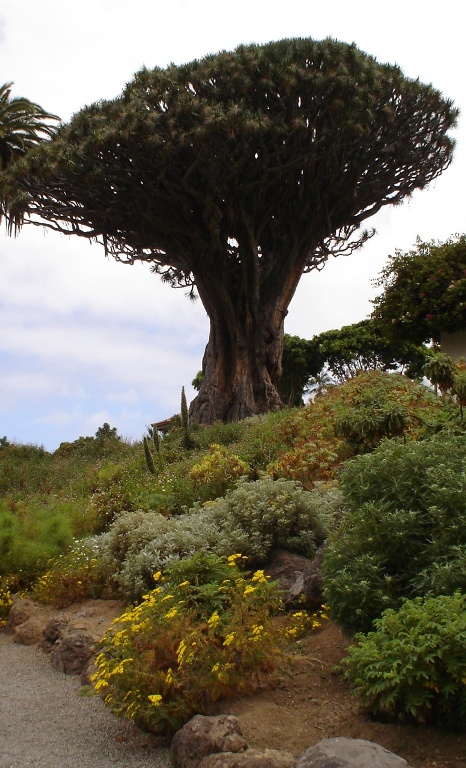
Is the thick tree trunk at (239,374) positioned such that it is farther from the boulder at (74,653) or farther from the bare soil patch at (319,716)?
the bare soil patch at (319,716)

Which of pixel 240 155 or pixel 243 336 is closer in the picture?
pixel 240 155

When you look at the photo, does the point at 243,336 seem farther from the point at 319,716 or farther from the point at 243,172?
the point at 319,716

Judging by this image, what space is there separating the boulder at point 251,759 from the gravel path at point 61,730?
1.99 feet

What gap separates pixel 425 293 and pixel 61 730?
19832 mm

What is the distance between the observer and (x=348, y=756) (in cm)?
342

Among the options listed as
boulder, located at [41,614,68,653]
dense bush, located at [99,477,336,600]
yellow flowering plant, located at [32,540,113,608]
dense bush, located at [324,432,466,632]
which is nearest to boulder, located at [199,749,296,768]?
dense bush, located at [324,432,466,632]

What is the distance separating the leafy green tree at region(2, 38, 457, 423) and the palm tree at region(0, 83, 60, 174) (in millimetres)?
6774

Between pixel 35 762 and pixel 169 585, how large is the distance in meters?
1.68

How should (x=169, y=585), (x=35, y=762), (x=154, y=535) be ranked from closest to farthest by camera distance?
(x=35, y=762) < (x=169, y=585) < (x=154, y=535)

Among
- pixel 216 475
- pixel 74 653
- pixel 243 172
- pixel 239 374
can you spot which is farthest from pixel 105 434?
pixel 74 653

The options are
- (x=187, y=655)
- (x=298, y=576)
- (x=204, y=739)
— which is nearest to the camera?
(x=204, y=739)

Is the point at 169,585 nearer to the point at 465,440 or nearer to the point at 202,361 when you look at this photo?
the point at 465,440

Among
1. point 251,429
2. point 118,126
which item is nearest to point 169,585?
point 251,429

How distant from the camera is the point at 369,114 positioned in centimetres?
2052
